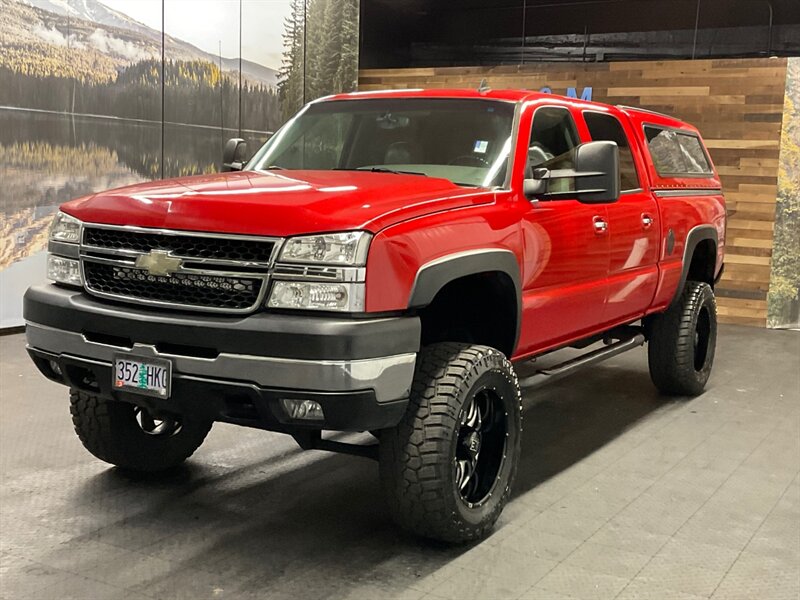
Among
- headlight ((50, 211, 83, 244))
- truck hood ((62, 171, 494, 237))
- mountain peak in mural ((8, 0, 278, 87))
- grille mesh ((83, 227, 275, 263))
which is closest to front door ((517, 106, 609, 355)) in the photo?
truck hood ((62, 171, 494, 237))

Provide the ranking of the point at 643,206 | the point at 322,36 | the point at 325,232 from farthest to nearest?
the point at 322,36 < the point at 643,206 < the point at 325,232

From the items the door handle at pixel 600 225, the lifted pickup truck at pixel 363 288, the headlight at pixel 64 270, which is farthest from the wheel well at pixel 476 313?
the headlight at pixel 64 270

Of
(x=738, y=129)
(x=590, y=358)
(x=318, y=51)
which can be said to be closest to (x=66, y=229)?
(x=590, y=358)

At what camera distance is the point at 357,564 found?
121 inches

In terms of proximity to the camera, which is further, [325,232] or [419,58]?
[419,58]

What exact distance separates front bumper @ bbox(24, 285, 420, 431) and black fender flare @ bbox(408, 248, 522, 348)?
0.10 meters

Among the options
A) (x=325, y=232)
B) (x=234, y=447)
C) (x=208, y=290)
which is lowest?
(x=234, y=447)

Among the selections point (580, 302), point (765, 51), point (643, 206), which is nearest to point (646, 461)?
point (580, 302)

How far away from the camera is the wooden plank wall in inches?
Answer: 352

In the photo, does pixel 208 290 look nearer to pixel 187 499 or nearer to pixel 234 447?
pixel 187 499

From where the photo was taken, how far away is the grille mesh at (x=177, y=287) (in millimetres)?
2834

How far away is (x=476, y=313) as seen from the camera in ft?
11.9

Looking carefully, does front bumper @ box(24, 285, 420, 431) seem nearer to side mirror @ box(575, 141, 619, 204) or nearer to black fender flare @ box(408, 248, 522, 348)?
black fender flare @ box(408, 248, 522, 348)

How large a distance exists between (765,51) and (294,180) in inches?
324
